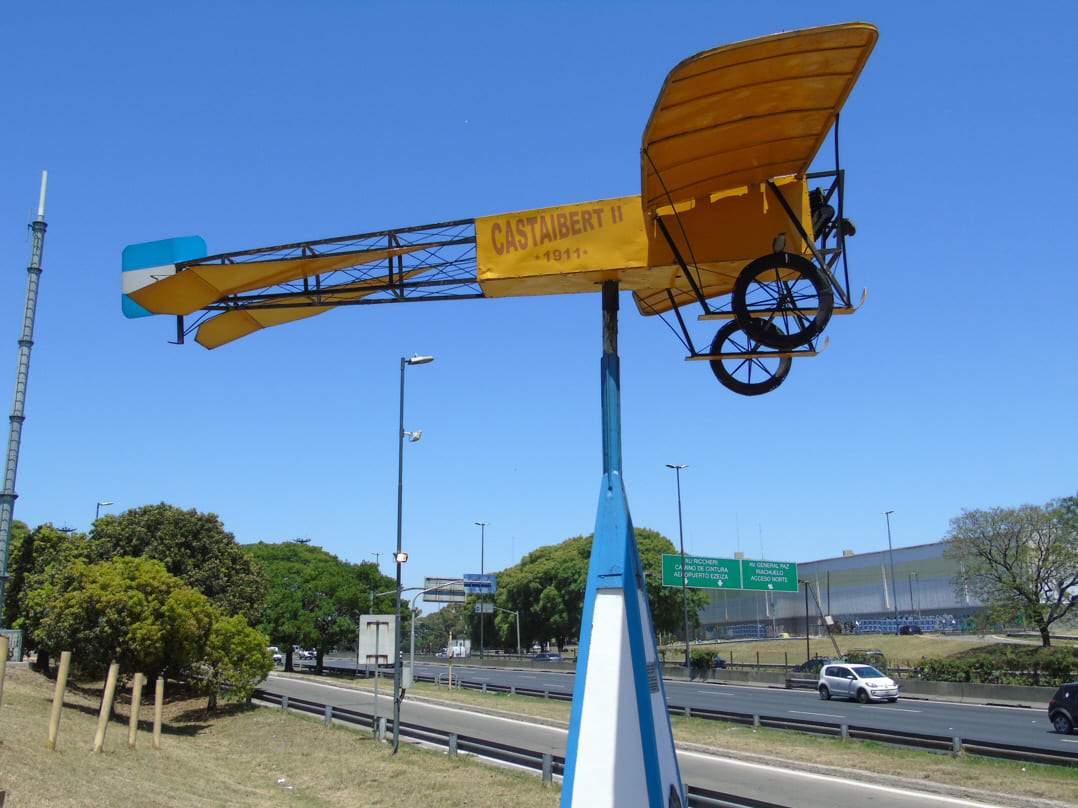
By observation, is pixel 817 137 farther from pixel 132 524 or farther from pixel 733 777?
pixel 132 524

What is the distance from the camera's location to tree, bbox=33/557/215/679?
24.3 meters

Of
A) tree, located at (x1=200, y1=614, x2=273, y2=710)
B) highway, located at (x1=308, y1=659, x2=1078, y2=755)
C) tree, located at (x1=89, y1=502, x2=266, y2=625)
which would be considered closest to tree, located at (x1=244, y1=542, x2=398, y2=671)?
tree, located at (x1=89, y1=502, x2=266, y2=625)

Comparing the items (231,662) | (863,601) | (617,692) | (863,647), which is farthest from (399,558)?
(863,601)

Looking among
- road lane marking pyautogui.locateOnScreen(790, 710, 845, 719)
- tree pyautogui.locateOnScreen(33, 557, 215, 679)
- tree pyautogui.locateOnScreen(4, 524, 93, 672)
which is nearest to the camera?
tree pyautogui.locateOnScreen(33, 557, 215, 679)

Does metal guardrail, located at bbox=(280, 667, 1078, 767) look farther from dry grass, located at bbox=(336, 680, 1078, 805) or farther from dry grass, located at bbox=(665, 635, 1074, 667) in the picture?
dry grass, located at bbox=(665, 635, 1074, 667)

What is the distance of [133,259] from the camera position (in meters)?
11.7

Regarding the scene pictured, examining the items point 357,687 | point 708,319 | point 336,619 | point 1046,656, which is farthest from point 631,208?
point 336,619

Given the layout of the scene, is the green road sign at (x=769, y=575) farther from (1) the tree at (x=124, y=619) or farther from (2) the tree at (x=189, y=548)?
(1) the tree at (x=124, y=619)

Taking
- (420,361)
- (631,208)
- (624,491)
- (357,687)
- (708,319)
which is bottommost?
(357,687)

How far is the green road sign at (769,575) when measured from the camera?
50.2 metres

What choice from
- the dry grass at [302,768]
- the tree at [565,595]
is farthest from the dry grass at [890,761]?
the tree at [565,595]

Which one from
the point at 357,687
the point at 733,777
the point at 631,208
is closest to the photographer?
the point at 631,208

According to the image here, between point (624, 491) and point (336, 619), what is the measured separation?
46.1m

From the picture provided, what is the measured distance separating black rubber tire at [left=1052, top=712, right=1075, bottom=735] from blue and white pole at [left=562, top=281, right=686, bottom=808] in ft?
65.6
